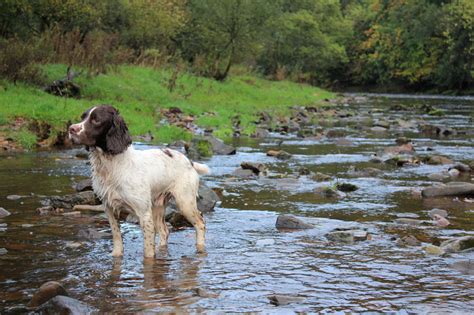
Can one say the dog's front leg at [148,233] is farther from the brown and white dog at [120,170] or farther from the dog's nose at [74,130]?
the dog's nose at [74,130]

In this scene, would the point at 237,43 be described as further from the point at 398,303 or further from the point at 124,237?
the point at 398,303

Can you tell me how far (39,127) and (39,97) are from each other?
2.89m

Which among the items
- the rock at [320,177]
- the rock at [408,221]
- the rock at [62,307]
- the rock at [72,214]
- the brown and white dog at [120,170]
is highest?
the brown and white dog at [120,170]

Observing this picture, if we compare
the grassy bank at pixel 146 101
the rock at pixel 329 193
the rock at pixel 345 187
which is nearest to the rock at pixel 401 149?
the grassy bank at pixel 146 101

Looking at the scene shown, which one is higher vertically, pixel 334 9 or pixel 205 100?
pixel 334 9

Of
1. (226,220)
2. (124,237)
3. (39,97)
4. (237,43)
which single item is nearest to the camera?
(124,237)

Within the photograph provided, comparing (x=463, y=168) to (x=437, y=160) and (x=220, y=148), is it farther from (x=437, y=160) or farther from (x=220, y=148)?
(x=220, y=148)

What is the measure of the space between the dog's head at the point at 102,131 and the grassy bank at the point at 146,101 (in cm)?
1062

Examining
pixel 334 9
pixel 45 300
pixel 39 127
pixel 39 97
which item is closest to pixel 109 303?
pixel 45 300

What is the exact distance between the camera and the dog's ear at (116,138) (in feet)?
23.5

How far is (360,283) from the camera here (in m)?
6.54

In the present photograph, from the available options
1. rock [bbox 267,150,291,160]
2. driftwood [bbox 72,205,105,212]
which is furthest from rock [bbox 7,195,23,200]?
rock [bbox 267,150,291,160]

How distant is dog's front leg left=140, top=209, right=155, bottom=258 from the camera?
7.38 m

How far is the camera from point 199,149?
16.9 metres
